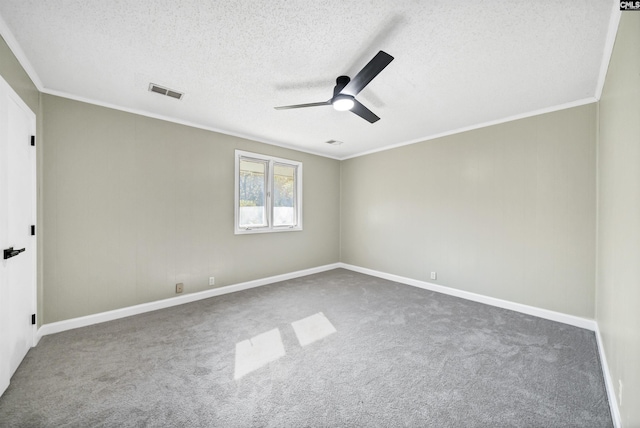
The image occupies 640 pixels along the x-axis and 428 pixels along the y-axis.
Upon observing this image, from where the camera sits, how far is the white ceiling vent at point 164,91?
264 cm

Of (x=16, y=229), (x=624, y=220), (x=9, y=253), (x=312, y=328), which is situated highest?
(x=624, y=220)

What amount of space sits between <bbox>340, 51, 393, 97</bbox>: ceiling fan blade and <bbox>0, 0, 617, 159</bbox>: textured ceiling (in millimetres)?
224

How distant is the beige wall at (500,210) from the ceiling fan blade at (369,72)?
2.57m

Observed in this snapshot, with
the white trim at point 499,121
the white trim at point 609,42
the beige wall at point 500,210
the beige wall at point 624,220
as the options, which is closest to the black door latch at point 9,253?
the beige wall at point 624,220

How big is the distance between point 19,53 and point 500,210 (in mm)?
5376

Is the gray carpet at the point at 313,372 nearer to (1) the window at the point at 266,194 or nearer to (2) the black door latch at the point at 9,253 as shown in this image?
(2) the black door latch at the point at 9,253

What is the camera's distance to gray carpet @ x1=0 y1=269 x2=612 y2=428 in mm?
1613

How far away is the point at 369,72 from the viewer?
76.0 inches

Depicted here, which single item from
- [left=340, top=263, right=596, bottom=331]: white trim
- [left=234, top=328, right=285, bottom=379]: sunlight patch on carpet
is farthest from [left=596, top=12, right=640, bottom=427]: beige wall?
[left=234, top=328, right=285, bottom=379]: sunlight patch on carpet

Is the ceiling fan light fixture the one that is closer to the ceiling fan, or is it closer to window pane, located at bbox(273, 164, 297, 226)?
the ceiling fan

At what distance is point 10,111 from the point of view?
6.41 feet

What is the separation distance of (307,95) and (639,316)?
115 inches

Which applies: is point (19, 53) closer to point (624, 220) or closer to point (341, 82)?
point (341, 82)

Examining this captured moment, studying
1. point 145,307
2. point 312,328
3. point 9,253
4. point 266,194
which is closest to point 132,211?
point 145,307
